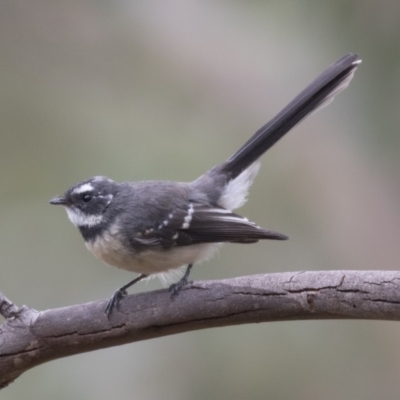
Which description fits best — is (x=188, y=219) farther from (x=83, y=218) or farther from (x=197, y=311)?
(x=197, y=311)

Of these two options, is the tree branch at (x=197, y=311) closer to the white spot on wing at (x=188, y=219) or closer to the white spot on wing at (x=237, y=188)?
the white spot on wing at (x=188, y=219)

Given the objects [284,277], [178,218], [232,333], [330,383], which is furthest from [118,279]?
[284,277]

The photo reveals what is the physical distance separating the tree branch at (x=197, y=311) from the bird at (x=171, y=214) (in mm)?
228

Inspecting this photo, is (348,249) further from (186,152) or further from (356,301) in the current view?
(356,301)

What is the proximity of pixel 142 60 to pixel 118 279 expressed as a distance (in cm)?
192

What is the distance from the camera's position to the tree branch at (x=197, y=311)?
2426 millimetres

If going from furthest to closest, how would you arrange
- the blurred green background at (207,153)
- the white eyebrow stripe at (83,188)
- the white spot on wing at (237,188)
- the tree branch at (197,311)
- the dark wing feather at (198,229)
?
the blurred green background at (207,153) → the white spot on wing at (237,188) → the white eyebrow stripe at (83,188) → the dark wing feather at (198,229) → the tree branch at (197,311)

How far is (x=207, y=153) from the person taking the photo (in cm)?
466

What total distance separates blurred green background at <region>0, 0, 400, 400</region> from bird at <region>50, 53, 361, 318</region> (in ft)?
2.66

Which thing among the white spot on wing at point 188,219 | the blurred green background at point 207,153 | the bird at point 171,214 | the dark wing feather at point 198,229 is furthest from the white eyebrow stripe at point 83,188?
the blurred green background at point 207,153

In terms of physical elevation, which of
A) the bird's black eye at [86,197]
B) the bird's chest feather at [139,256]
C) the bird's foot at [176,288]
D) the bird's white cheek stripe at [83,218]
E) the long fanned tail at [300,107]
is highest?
the long fanned tail at [300,107]

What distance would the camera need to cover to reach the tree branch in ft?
7.96

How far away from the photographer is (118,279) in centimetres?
407

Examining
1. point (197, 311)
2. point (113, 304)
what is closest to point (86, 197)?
point (113, 304)
